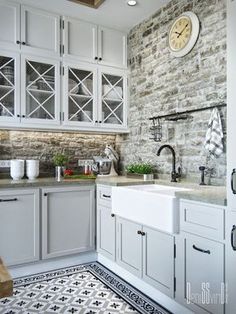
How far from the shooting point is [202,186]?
234 centimetres

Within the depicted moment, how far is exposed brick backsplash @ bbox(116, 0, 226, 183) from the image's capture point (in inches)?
96.2

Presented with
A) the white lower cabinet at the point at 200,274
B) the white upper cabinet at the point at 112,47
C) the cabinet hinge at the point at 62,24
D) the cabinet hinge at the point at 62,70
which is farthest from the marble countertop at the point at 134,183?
the cabinet hinge at the point at 62,24

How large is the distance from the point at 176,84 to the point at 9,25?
1830 millimetres

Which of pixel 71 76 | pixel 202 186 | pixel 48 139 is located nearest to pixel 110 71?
pixel 71 76

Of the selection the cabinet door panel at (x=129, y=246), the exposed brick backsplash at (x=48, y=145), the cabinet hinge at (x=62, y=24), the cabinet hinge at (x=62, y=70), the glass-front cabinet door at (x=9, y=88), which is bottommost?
the cabinet door panel at (x=129, y=246)

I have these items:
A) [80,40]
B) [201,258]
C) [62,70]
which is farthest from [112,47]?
[201,258]

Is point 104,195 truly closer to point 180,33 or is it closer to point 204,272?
point 204,272

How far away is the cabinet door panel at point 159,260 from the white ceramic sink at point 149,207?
0.11m

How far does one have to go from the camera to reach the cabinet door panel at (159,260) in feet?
6.72

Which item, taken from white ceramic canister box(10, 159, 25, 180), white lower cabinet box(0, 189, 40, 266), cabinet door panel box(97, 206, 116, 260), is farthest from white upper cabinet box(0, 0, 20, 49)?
cabinet door panel box(97, 206, 116, 260)

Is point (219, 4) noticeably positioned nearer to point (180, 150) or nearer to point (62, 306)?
point (180, 150)

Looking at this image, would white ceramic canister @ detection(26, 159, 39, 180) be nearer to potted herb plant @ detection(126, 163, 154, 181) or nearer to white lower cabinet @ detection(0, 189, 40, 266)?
white lower cabinet @ detection(0, 189, 40, 266)

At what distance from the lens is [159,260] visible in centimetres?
216

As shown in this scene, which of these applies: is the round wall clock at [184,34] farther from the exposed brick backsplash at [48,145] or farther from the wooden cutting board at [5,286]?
the wooden cutting board at [5,286]
